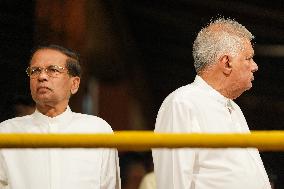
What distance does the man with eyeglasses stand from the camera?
3684 millimetres

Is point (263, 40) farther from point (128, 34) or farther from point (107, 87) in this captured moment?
point (107, 87)

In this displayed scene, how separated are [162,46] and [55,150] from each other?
27.5 feet

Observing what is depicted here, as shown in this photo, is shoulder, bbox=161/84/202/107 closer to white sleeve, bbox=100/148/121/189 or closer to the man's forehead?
white sleeve, bbox=100/148/121/189

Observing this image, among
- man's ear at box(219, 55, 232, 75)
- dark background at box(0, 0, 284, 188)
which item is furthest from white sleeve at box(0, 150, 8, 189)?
dark background at box(0, 0, 284, 188)

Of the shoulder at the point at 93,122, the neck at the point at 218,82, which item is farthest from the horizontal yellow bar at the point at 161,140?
the shoulder at the point at 93,122

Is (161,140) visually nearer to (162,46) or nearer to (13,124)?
(13,124)

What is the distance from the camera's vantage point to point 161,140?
2.26 meters

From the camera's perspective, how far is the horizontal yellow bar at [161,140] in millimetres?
2256

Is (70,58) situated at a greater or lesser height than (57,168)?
greater

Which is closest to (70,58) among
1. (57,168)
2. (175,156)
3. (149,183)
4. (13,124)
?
(13,124)

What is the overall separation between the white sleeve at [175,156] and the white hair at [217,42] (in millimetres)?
363

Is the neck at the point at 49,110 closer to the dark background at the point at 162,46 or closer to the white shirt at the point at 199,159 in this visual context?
the white shirt at the point at 199,159

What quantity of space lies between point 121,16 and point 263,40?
1841 mm

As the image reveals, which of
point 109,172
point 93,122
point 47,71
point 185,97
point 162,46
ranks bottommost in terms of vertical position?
point 109,172
